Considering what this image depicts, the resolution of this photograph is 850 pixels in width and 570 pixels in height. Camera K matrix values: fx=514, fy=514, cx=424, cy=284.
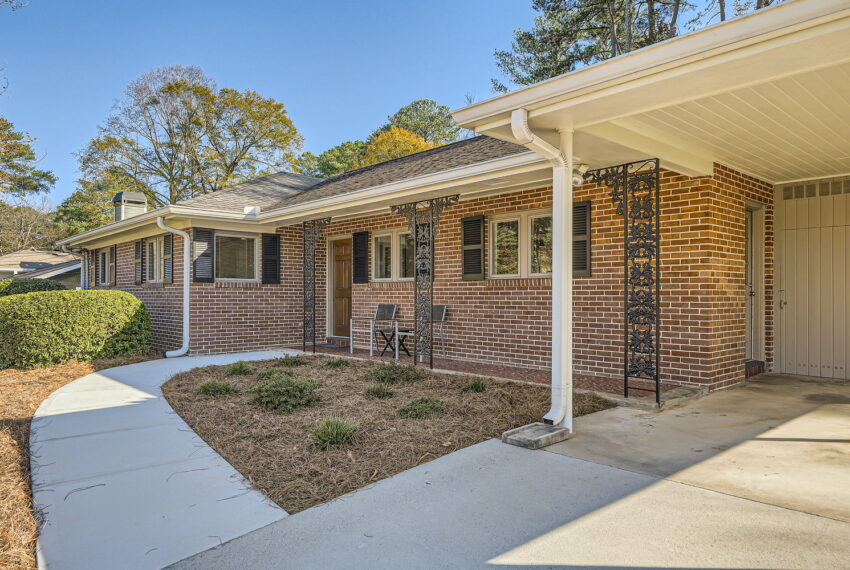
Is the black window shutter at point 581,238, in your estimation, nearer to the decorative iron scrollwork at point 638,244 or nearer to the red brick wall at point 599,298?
the red brick wall at point 599,298

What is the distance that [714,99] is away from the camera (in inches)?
140

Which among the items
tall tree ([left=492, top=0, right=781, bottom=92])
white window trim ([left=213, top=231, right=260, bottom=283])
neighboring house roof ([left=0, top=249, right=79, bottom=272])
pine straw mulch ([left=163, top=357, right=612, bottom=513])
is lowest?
pine straw mulch ([left=163, top=357, right=612, bottom=513])

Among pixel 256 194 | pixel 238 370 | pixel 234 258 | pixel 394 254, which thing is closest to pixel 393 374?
pixel 238 370

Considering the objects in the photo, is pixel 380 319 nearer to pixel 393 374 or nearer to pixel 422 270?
pixel 422 270

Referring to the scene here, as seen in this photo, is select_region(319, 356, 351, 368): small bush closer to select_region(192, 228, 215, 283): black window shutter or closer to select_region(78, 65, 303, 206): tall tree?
select_region(192, 228, 215, 283): black window shutter

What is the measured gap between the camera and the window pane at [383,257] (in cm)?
921

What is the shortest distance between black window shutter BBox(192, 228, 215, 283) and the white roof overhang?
659 centimetres

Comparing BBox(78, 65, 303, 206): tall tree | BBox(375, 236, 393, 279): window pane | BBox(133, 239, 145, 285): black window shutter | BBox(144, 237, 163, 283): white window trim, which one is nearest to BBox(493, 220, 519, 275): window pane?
BBox(375, 236, 393, 279): window pane

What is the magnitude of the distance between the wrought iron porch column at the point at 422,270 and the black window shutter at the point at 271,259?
144 inches

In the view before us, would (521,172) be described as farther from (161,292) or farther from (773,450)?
(161,292)

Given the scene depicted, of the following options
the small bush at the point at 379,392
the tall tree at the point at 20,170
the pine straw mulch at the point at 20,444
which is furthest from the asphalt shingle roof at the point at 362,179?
the tall tree at the point at 20,170

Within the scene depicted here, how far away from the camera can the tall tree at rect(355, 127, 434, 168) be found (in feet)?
85.8

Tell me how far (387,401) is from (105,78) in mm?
23384

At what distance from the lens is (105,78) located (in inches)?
856
